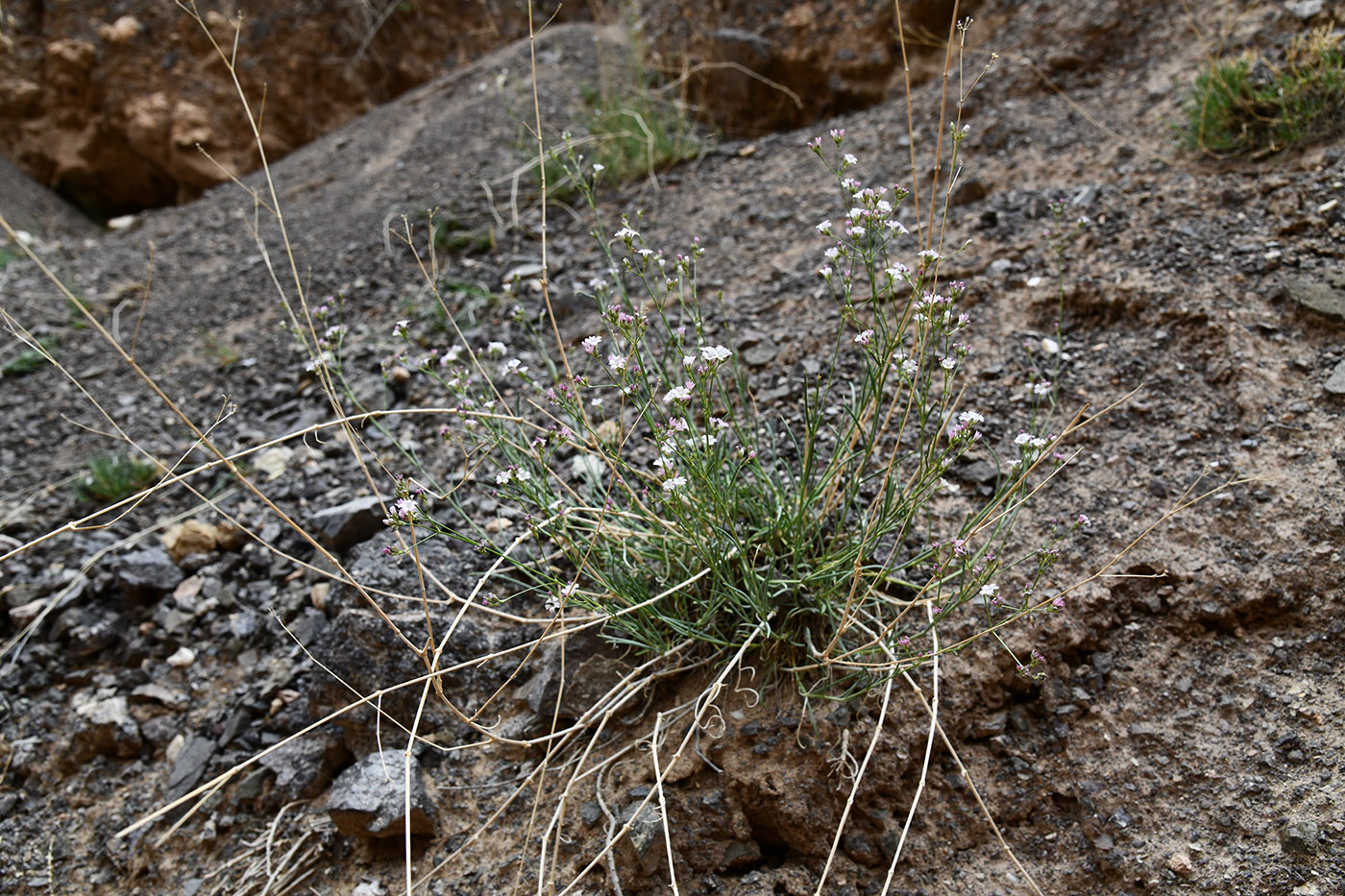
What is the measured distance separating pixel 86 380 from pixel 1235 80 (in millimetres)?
4589

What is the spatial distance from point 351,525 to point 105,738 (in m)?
0.80

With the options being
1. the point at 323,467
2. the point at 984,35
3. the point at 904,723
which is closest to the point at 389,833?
the point at 904,723

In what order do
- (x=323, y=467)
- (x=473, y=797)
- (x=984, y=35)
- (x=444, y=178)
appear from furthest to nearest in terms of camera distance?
(x=444, y=178)
(x=984, y=35)
(x=323, y=467)
(x=473, y=797)

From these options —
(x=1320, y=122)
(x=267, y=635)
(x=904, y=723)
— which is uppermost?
(x=1320, y=122)

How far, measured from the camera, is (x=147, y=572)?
8.25 feet

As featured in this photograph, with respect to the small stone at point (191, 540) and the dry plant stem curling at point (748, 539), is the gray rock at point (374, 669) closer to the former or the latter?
the dry plant stem curling at point (748, 539)

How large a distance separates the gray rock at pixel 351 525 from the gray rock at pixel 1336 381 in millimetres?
2465

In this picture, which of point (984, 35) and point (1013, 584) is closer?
point (1013, 584)

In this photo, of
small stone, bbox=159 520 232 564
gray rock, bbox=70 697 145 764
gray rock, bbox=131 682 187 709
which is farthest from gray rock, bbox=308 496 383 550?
gray rock, bbox=70 697 145 764

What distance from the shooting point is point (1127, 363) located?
2312 mm

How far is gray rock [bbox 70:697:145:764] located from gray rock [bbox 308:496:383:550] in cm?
66

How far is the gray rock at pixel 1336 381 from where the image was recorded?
203cm

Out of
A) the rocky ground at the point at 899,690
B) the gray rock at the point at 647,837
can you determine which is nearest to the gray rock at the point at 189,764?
the rocky ground at the point at 899,690

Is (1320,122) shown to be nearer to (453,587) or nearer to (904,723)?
(904,723)
